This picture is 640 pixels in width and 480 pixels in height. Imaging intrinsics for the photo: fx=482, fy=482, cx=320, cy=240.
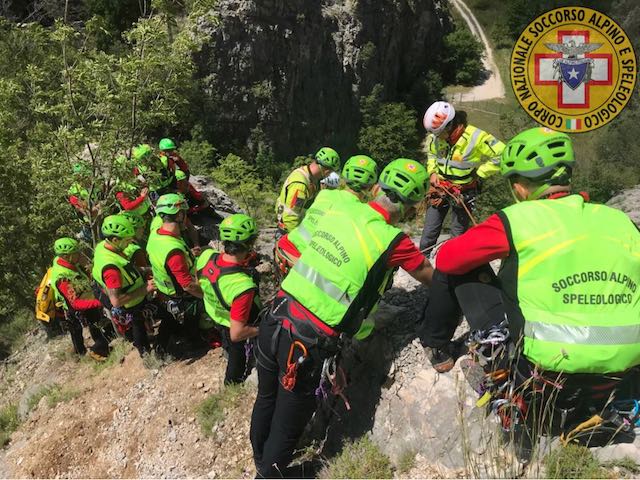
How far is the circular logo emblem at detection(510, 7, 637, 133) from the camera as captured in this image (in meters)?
9.31

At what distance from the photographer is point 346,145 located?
121 feet

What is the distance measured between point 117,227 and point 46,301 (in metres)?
2.83

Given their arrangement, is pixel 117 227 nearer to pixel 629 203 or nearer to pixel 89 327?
pixel 89 327

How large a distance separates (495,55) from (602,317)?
5493cm

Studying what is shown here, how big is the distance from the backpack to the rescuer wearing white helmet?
5.79 meters

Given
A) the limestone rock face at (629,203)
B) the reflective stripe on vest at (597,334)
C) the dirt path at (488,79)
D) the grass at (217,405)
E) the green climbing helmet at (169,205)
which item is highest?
the dirt path at (488,79)

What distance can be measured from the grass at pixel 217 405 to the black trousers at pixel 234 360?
95mm

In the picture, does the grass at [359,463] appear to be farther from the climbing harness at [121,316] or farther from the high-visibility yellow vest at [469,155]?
the climbing harness at [121,316]

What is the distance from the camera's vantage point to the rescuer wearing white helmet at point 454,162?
5590mm

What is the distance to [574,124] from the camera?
12.4 meters

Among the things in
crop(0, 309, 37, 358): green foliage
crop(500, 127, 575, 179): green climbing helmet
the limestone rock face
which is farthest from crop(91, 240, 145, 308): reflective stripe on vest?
the limestone rock face

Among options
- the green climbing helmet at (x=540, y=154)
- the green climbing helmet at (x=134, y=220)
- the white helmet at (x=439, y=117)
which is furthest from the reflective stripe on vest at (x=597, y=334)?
the green climbing helmet at (x=134, y=220)

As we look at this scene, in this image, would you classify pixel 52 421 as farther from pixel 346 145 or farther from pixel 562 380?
pixel 346 145

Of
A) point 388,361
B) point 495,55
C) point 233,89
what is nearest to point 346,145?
point 233,89
